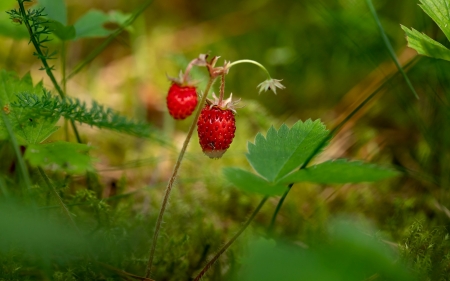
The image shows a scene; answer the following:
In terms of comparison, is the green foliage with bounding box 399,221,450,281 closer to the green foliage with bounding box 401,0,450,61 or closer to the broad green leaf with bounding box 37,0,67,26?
the green foliage with bounding box 401,0,450,61

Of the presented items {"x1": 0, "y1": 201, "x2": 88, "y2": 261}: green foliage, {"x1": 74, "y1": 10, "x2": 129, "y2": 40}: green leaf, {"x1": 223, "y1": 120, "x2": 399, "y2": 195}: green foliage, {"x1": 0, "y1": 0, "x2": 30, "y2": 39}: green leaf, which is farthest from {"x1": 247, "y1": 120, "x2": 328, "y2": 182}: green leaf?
{"x1": 0, "y1": 0, "x2": 30, "y2": 39}: green leaf

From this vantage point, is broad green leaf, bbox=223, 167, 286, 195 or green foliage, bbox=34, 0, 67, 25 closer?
broad green leaf, bbox=223, 167, 286, 195

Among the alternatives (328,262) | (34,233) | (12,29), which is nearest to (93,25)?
(12,29)

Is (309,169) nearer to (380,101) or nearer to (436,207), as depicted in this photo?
(436,207)

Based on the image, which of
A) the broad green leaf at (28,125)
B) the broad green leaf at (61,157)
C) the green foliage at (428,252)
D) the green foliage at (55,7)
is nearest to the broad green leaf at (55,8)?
the green foliage at (55,7)

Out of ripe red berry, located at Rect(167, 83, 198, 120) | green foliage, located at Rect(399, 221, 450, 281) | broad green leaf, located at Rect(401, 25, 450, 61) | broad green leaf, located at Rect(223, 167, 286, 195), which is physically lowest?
green foliage, located at Rect(399, 221, 450, 281)

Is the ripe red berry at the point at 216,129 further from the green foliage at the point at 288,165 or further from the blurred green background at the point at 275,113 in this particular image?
the blurred green background at the point at 275,113
